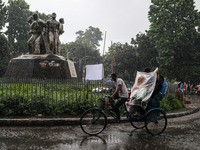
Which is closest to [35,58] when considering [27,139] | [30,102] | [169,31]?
[30,102]

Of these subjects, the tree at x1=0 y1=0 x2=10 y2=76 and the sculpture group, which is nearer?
the sculpture group

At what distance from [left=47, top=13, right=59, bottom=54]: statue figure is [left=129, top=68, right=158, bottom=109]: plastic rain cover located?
Result: 37.2 feet

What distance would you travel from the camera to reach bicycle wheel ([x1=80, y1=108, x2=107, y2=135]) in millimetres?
5609

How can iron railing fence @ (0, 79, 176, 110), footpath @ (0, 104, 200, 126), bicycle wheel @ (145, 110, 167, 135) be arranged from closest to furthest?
bicycle wheel @ (145, 110, 167, 135), footpath @ (0, 104, 200, 126), iron railing fence @ (0, 79, 176, 110)

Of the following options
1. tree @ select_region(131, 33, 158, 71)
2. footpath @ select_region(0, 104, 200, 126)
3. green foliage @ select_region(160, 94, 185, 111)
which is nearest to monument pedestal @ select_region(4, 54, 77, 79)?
green foliage @ select_region(160, 94, 185, 111)

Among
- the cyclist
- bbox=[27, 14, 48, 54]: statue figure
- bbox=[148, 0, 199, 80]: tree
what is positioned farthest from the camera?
bbox=[148, 0, 199, 80]: tree

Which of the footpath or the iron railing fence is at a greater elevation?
the iron railing fence

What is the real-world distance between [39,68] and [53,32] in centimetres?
342

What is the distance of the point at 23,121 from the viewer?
665cm

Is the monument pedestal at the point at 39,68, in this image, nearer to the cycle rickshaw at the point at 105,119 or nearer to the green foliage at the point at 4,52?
the cycle rickshaw at the point at 105,119

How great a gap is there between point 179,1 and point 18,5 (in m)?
31.5

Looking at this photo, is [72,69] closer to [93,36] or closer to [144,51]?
[144,51]

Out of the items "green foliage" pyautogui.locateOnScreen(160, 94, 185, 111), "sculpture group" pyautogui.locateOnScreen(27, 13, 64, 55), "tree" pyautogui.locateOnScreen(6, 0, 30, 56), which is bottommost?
"green foliage" pyautogui.locateOnScreen(160, 94, 185, 111)

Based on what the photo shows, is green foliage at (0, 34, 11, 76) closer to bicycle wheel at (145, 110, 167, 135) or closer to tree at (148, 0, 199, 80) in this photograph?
tree at (148, 0, 199, 80)
